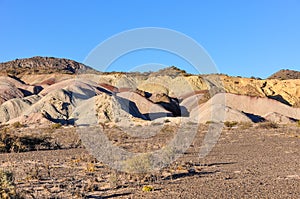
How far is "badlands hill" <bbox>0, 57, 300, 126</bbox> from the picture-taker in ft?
141

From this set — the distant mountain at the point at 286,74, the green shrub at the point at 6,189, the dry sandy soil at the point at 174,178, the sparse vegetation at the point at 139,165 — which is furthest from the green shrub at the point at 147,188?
the distant mountain at the point at 286,74

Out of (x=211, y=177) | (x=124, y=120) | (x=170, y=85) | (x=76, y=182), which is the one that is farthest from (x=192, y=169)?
(x=170, y=85)

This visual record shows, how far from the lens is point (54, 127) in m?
34.6

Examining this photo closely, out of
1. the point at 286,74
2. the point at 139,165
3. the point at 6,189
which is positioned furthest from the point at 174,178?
the point at 286,74

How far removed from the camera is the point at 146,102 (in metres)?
51.4

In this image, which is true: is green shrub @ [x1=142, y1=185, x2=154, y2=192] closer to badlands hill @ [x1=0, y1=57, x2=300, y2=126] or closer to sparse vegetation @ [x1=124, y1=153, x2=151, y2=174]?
sparse vegetation @ [x1=124, y1=153, x2=151, y2=174]

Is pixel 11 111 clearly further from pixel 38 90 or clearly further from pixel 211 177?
pixel 211 177

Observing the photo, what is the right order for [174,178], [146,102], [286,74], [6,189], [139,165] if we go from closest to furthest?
[6,189]
[174,178]
[139,165]
[146,102]
[286,74]

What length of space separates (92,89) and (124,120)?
1641 centimetres

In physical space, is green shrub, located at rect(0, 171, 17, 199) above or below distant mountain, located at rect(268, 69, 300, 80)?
below

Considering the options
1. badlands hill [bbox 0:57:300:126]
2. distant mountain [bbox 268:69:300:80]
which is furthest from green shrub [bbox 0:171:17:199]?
distant mountain [bbox 268:69:300:80]

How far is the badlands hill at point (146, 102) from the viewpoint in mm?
42875

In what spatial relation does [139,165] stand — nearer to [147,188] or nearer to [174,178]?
[174,178]

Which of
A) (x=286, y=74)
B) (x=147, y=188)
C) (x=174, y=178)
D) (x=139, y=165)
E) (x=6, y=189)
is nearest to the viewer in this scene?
(x=6, y=189)
